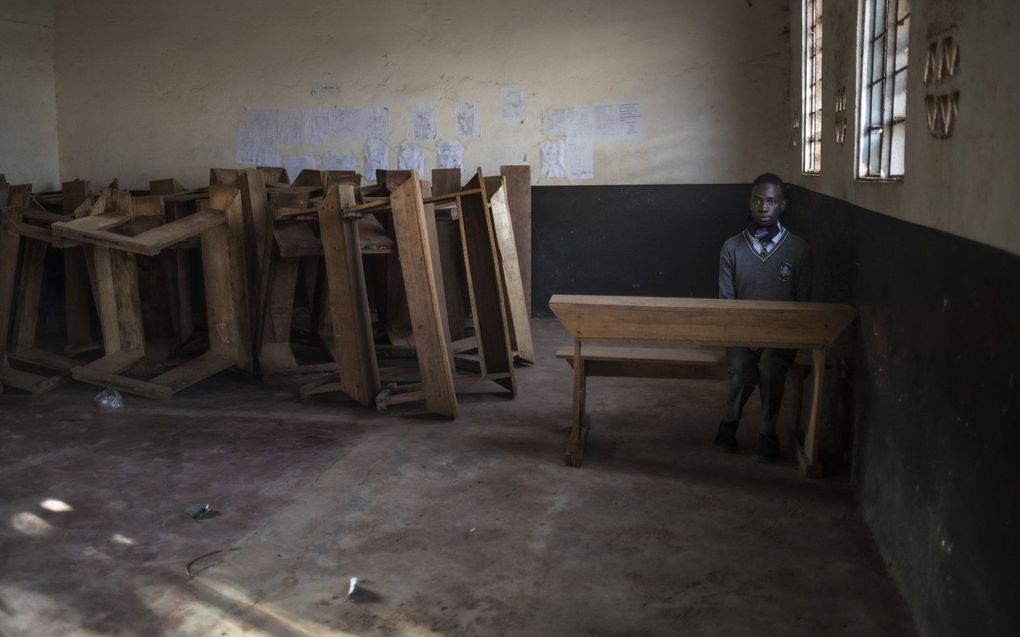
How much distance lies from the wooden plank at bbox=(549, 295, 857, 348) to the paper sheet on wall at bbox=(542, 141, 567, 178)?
4.41 m

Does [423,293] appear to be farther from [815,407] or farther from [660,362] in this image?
[815,407]

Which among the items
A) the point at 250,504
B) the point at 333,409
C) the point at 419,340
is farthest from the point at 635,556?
the point at 333,409

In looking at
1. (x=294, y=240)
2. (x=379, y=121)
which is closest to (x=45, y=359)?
(x=294, y=240)

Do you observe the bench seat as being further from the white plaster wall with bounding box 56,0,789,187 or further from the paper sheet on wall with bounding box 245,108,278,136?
the paper sheet on wall with bounding box 245,108,278,136

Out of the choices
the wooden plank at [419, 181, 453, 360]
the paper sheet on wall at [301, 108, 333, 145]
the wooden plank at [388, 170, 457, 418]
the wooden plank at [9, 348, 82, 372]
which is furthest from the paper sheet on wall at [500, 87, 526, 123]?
the wooden plank at [9, 348, 82, 372]

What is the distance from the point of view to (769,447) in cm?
450

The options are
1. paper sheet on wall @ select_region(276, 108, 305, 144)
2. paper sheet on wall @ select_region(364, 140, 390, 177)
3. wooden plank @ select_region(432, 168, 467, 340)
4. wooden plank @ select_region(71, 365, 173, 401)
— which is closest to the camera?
wooden plank @ select_region(71, 365, 173, 401)

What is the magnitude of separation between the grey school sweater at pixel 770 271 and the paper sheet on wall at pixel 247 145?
605 centimetres

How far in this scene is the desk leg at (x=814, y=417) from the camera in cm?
410

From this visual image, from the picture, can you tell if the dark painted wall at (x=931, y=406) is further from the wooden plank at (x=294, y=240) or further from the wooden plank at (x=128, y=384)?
the wooden plank at (x=128, y=384)

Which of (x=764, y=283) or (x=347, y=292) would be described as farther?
(x=347, y=292)

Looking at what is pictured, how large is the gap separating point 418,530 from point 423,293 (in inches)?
74.3

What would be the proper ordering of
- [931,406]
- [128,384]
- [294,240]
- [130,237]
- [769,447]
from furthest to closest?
[294,240] → [128,384] → [130,237] → [769,447] → [931,406]

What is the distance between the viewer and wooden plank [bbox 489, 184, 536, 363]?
6.57m
